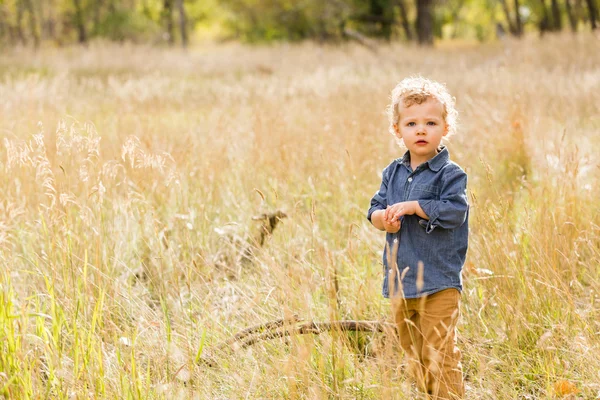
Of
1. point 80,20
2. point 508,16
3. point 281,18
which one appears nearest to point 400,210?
point 508,16

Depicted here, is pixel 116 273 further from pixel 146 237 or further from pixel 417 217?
pixel 417 217

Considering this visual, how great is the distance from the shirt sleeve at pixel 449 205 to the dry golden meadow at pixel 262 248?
0.88 feet

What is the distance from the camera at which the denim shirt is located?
2.07 meters

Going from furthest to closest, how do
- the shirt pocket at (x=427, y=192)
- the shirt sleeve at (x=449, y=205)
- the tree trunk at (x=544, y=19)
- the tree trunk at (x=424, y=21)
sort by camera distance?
the tree trunk at (x=544, y=19)
the tree trunk at (x=424, y=21)
the shirt pocket at (x=427, y=192)
the shirt sleeve at (x=449, y=205)

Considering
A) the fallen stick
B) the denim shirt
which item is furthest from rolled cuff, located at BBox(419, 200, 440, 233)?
the fallen stick

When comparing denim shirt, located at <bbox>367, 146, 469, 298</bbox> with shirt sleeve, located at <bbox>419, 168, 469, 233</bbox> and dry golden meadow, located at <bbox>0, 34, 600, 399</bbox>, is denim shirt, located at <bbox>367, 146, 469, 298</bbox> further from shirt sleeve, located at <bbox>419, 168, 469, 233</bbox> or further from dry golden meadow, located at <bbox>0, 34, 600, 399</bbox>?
dry golden meadow, located at <bbox>0, 34, 600, 399</bbox>

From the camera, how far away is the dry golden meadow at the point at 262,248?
2131mm

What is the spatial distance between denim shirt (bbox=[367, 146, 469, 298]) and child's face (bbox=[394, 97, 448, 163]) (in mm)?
57

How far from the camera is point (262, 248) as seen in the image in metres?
3.22

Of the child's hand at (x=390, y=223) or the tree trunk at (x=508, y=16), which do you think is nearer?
the child's hand at (x=390, y=223)

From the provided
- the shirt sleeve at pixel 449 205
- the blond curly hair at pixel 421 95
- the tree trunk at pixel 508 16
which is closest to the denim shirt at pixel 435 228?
the shirt sleeve at pixel 449 205

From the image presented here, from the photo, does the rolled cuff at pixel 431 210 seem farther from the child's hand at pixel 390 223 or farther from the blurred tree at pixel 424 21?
the blurred tree at pixel 424 21

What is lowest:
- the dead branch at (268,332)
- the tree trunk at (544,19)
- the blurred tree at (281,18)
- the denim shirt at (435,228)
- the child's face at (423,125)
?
the dead branch at (268,332)

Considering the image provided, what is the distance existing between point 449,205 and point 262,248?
4.58 ft
